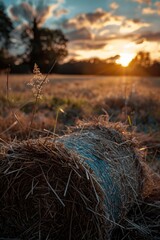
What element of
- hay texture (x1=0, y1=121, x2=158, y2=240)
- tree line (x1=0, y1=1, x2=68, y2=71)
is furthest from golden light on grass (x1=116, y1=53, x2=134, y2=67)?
tree line (x1=0, y1=1, x2=68, y2=71)

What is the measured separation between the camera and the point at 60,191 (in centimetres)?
282

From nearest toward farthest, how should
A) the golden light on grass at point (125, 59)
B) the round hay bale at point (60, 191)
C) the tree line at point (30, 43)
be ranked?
the round hay bale at point (60, 191) < the golden light on grass at point (125, 59) < the tree line at point (30, 43)

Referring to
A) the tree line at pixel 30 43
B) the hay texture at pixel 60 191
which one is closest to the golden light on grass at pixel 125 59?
the hay texture at pixel 60 191

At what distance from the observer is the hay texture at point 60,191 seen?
8.95ft

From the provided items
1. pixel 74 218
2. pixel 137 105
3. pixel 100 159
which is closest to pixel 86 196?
pixel 74 218

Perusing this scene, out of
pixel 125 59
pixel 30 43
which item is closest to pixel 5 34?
pixel 30 43

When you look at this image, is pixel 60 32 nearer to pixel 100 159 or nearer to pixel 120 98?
pixel 120 98

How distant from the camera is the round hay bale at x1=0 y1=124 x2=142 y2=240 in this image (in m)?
2.73

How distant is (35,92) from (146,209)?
159 centimetres

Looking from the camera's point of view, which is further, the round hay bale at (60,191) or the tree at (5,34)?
the tree at (5,34)

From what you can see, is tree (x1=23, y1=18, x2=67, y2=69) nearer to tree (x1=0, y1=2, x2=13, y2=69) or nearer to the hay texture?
tree (x1=0, y1=2, x2=13, y2=69)

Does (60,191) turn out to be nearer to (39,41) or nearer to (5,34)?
(5,34)

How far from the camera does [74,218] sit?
2.79 meters

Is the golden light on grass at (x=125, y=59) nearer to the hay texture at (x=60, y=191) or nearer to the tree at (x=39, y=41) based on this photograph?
the hay texture at (x=60, y=191)
